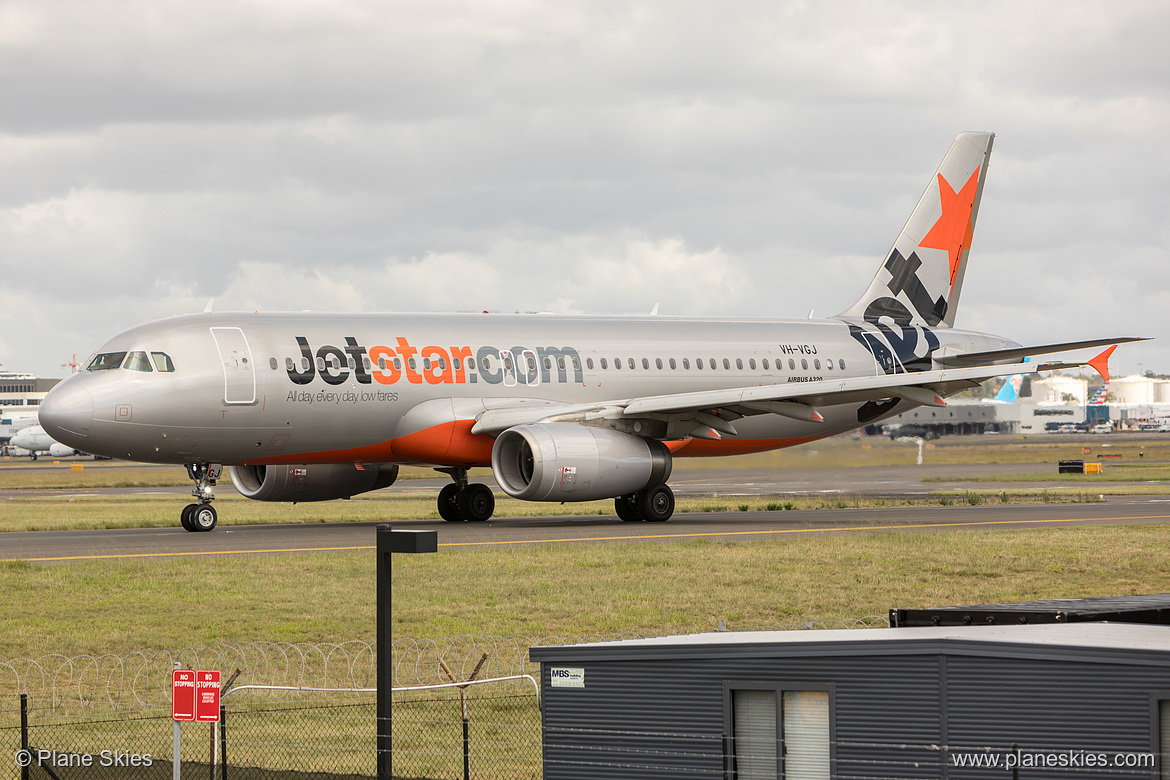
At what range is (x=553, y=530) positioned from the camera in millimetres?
35344

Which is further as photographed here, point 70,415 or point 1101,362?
point 1101,362

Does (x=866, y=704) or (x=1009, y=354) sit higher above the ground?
(x=1009, y=354)

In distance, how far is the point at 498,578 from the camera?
2580 centimetres

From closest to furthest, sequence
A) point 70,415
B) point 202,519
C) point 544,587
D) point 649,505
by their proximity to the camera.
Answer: point 544,587, point 70,415, point 202,519, point 649,505

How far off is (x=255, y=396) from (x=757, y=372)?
1510cm

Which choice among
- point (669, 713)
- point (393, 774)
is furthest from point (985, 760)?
point (393, 774)

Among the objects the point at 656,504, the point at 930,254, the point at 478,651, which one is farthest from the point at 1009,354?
the point at 478,651

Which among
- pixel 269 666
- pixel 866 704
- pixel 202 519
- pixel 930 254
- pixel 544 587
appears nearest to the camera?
pixel 866 704

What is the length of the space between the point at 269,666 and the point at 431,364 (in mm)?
17327

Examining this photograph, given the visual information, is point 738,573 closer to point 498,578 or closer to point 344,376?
point 498,578

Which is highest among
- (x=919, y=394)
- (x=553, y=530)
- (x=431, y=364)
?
(x=431, y=364)

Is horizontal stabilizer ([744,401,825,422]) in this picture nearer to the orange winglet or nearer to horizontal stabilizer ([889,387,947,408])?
horizontal stabilizer ([889,387,947,408])

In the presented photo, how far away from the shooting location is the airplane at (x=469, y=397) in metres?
32.8

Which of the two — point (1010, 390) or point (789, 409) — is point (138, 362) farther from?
point (1010, 390)
